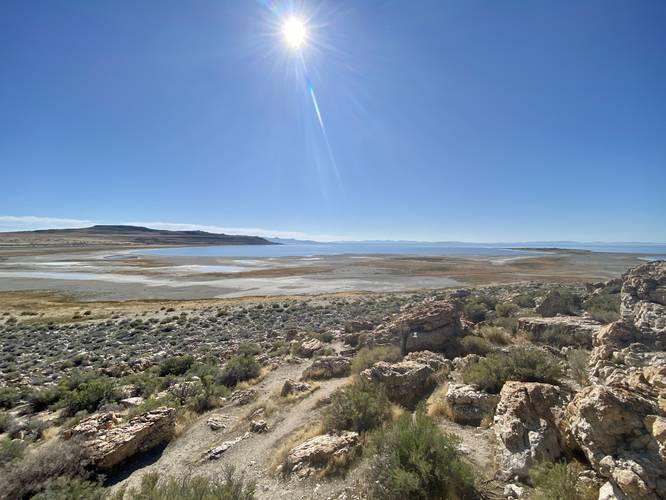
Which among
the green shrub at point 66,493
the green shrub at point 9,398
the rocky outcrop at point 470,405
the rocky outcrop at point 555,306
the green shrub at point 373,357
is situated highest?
the rocky outcrop at point 555,306

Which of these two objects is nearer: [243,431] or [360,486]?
[360,486]

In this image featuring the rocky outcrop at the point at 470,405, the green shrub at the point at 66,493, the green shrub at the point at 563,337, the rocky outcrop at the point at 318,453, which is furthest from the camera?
the green shrub at the point at 563,337

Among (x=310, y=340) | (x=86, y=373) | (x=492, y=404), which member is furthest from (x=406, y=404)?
(x=86, y=373)

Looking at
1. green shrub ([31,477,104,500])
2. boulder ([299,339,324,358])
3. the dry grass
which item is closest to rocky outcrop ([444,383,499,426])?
the dry grass

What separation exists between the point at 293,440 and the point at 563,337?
977 centimetres

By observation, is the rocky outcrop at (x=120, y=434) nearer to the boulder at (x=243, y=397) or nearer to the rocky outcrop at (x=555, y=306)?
the boulder at (x=243, y=397)

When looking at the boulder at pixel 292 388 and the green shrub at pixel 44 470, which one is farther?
the boulder at pixel 292 388

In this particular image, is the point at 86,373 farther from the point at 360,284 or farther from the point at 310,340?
the point at 360,284

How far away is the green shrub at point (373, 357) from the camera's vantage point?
34.1 feet

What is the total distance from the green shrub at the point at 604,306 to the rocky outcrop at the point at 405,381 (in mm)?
9029

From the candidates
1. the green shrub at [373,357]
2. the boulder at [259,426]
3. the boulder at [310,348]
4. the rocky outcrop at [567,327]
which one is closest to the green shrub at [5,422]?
the boulder at [259,426]

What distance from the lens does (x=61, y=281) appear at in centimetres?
4425

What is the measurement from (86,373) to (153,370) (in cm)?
223

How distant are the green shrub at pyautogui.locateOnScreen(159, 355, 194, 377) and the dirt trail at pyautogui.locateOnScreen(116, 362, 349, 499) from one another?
4.37 metres
